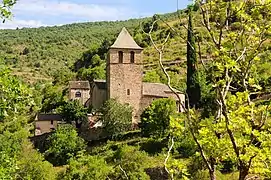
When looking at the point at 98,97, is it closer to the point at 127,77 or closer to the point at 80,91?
the point at 127,77

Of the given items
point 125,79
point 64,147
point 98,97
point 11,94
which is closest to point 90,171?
point 64,147

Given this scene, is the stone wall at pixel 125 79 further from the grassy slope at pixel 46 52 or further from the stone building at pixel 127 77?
the grassy slope at pixel 46 52

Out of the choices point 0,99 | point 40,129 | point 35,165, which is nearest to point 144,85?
point 40,129

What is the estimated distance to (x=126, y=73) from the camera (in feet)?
160

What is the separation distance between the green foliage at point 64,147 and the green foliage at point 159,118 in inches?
249

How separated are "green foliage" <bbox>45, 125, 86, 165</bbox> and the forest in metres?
0.10

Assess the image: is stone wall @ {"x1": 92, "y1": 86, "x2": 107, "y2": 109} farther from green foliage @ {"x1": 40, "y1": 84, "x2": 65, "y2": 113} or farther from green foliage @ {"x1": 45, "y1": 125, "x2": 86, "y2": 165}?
green foliage @ {"x1": 40, "y1": 84, "x2": 65, "y2": 113}

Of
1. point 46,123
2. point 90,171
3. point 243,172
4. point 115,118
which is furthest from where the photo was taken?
point 46,123

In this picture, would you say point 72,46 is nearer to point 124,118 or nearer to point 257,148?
point 124,118

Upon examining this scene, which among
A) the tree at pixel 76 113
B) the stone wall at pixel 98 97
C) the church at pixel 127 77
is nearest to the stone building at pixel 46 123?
the tree at pixel 76 113

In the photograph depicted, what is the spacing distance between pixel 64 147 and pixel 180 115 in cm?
1229

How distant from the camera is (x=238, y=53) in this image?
24.6ft

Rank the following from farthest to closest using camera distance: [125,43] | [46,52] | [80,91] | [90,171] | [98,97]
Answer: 1. [46,52]
2. [80,91]
3. [98,97]
4. [125,43]
5. [90,171]

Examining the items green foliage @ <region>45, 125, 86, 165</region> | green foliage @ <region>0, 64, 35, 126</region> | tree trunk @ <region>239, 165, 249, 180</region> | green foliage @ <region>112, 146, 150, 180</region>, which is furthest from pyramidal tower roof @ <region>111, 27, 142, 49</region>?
tree trunk @ <region>239, 165, 249, 180</region>
